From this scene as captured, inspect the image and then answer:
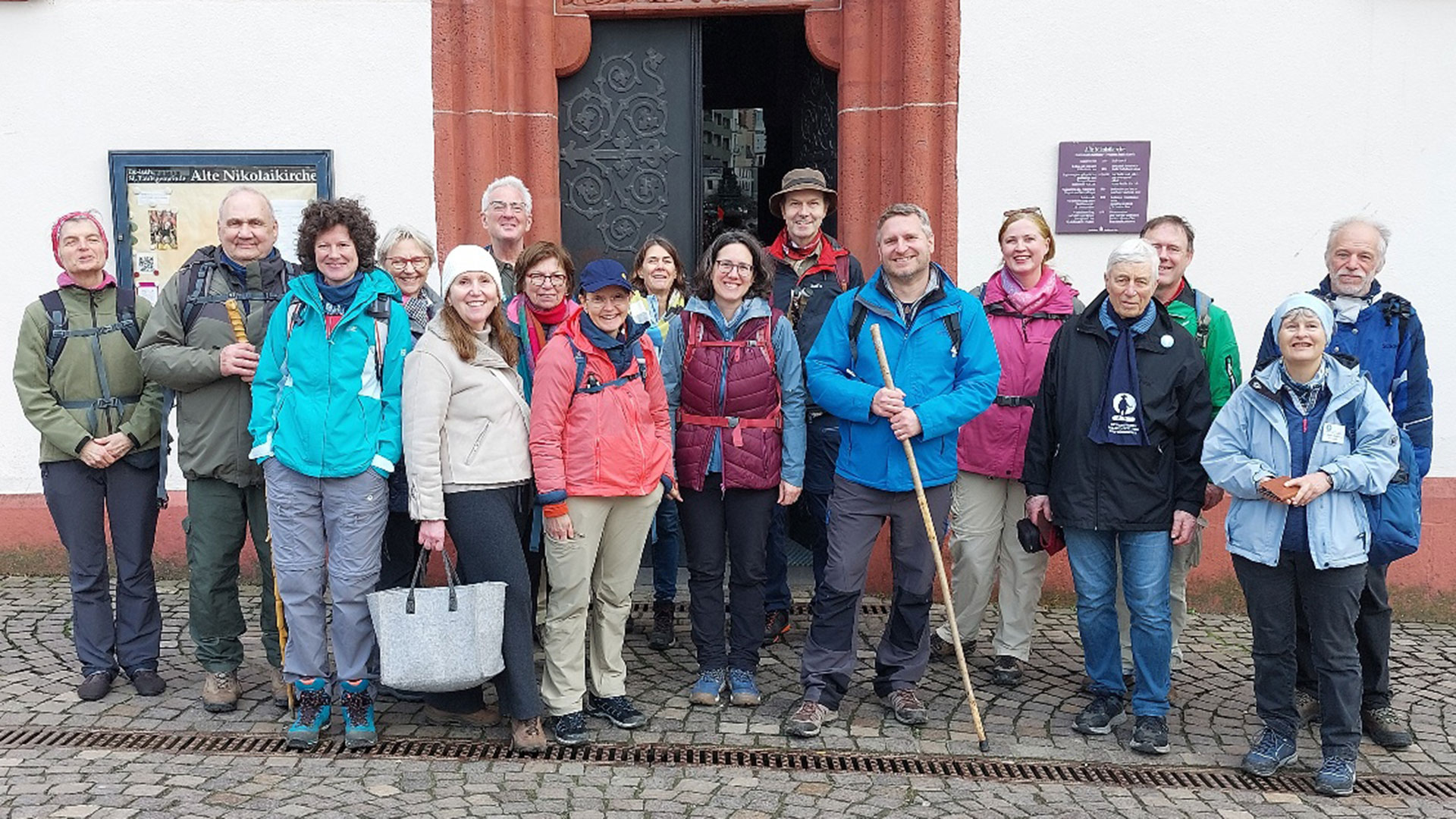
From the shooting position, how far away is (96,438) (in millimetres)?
5023

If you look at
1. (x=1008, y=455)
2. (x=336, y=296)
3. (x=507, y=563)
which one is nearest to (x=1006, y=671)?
(x=1008, y=455)

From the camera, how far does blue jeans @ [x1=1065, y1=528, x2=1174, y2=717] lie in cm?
471

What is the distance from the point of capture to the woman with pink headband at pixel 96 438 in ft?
16.3

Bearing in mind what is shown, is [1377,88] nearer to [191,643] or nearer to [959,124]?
[959,124]

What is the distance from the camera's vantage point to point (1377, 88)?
6312mm

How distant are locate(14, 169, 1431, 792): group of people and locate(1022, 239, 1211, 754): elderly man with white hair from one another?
0.01 meters

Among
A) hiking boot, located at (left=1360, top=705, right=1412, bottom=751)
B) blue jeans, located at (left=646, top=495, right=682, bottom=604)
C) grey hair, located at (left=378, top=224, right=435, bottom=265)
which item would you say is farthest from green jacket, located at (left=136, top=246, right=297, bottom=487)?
hiking boot, located at (left=1360, top=705, right=1412, bottom=751)

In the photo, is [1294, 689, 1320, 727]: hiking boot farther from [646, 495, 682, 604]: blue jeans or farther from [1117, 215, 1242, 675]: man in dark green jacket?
[646, 495, 682, 604]: blue jeans

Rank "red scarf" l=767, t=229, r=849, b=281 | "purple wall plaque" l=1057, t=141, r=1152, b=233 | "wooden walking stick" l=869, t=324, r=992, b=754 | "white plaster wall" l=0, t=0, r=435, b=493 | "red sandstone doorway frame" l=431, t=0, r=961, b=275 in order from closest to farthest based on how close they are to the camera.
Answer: "wooden walking stick" l=869, t=324, r=992, b=754
"red scarf" l=767, t=229, r=849, b=281
"purple wall plaque" l=1057, t=141, r=1152, b=233
"red sandstone doorway frame" l=431, t=0, r=961, b=275
"white plaster wall" l=0, t=0, r=435, b=493

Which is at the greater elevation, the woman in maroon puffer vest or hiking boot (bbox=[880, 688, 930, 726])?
the woman in maroon puffer vest

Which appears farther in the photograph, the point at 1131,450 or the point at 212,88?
the point at 212,88

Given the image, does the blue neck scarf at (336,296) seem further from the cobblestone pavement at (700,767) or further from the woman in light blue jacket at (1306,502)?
the woman in light blue jacket at (1306,502)

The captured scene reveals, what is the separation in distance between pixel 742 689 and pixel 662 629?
88cm

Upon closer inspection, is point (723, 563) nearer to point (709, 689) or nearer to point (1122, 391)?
point (709, 689)
